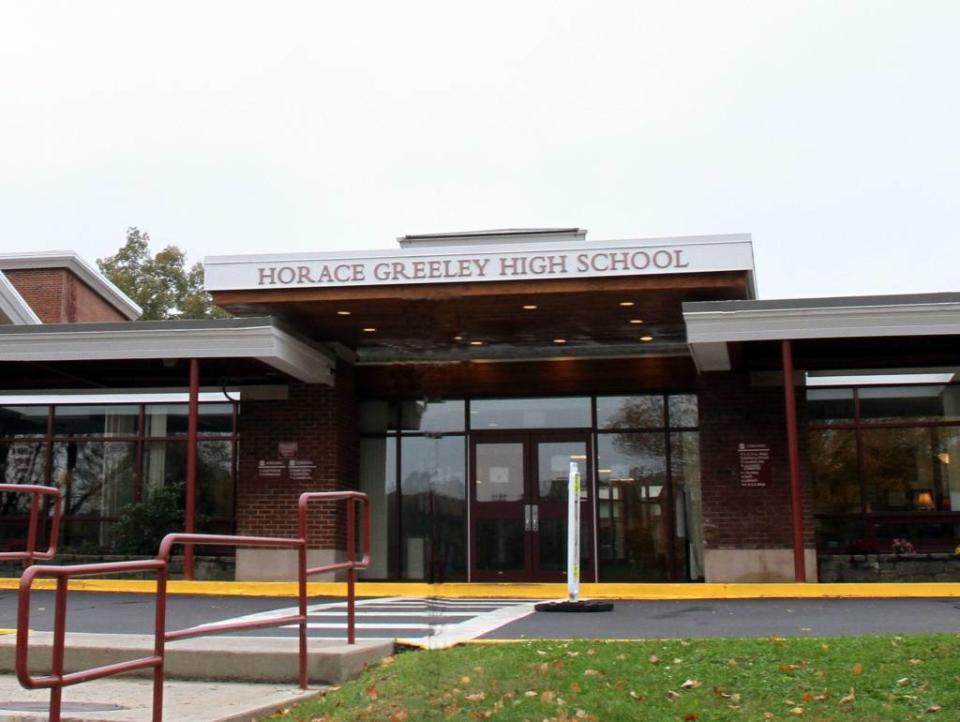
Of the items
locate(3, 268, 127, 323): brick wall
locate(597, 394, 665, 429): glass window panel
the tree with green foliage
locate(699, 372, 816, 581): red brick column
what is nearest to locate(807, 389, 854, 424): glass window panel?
locate(699, 372, 816, 581): red brick column

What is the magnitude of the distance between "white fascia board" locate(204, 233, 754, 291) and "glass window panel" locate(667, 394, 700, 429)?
4246mm

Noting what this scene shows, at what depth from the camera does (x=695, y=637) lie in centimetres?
856

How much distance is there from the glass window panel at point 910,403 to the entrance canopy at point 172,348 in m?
8.56

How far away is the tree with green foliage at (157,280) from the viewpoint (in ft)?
162

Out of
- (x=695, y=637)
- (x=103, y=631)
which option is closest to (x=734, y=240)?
(x=695, y=637)

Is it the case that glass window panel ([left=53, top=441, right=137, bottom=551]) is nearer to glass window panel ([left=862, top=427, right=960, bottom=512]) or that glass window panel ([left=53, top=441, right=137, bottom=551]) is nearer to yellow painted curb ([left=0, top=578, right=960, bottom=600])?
yellow painted curb ([left=0, top=578, right=960, bottom=600])

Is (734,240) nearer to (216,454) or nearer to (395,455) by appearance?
(395,455)

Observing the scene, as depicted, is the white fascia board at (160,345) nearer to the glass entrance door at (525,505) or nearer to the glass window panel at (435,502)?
the glass window panel at (435,502)

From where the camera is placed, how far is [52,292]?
31250 mm

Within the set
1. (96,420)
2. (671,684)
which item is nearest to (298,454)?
(96,420)

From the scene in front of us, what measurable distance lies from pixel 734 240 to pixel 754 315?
3.30ft

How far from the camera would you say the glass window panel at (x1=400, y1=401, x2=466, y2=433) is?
1938 cm

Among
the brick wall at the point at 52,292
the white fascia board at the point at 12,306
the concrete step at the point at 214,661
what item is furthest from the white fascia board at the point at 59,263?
the concrete step at the point at 214,661

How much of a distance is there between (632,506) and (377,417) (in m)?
4.61
